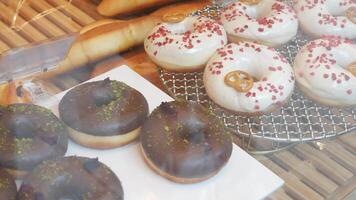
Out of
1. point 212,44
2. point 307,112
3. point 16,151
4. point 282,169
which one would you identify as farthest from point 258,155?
point 16,151

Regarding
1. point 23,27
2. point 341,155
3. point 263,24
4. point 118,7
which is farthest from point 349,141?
point 23,27

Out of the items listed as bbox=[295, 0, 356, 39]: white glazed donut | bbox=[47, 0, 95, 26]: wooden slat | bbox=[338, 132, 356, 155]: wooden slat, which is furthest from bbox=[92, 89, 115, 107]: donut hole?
bbox=[295, 0, 356, 39]: white glazed donut

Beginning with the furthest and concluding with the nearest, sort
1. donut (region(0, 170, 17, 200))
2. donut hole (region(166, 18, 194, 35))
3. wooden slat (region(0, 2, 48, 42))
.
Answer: donut hole (region(166, 18, 194, 35))
wooden slat (region(0, 2, 48, 42))
donut (region(0, 170, 17, 200))

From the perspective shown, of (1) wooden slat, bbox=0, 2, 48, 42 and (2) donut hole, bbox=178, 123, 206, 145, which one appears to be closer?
(2) donut hole, bbox=178, 123, 206, 145

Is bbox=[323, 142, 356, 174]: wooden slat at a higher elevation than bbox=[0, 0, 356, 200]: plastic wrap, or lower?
lower

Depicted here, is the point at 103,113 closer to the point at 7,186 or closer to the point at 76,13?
the point at 7,186

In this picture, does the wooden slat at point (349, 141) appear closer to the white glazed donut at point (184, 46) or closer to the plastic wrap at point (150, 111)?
the plastic wrap at point (150, 111)

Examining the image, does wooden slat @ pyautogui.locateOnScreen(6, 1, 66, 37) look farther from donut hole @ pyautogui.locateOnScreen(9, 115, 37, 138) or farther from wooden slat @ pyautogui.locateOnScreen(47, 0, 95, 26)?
donut hole @ pyautogui.locateOnScreen(9, 115, 37, 138)

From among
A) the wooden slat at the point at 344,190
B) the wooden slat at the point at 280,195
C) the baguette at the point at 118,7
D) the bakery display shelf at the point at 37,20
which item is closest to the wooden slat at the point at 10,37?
the bakery display shelf at the point at 37,20
